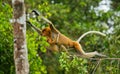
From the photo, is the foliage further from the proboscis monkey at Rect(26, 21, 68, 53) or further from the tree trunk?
the tree trunk

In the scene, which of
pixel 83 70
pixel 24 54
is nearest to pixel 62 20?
pixel 83 70

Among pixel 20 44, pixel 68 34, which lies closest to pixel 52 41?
pixel 20 44

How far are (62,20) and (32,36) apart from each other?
17.5ft

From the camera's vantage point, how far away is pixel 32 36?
7.97 meters

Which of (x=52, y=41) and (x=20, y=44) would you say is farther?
(x=52, y=41)

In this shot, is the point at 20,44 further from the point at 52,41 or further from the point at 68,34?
the point at 68,34

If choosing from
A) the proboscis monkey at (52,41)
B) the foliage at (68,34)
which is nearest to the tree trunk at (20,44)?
the foliage at (68,34)

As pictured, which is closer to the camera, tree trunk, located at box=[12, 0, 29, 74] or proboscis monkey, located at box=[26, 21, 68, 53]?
tree trunk, located at box=[12, 0, 29, 74]

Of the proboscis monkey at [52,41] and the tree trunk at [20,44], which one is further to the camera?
the proboscis monkey at [52,41]

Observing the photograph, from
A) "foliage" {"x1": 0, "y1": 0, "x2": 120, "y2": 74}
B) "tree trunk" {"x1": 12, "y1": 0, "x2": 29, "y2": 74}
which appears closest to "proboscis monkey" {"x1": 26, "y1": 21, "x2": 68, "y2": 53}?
"foliage" {"x1": 0, "y1": 0, "x2": 120, "y2": 74}

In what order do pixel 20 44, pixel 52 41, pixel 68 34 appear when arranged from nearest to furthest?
1. pixel 20 44
2. pixel 52 41
3. pixel 68 34

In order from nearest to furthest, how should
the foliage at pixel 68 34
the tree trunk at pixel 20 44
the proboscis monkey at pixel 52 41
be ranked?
the tree trunk at pixel 20 44, the foliage at pixel 68 34, the proboscis monkey at pixel 52 41

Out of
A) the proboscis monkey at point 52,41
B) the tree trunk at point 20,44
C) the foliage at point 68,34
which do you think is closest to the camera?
the tree trunk at point 20,44

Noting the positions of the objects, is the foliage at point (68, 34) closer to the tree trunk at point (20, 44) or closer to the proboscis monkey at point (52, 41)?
the proboscis monkey at point (52, 41)
